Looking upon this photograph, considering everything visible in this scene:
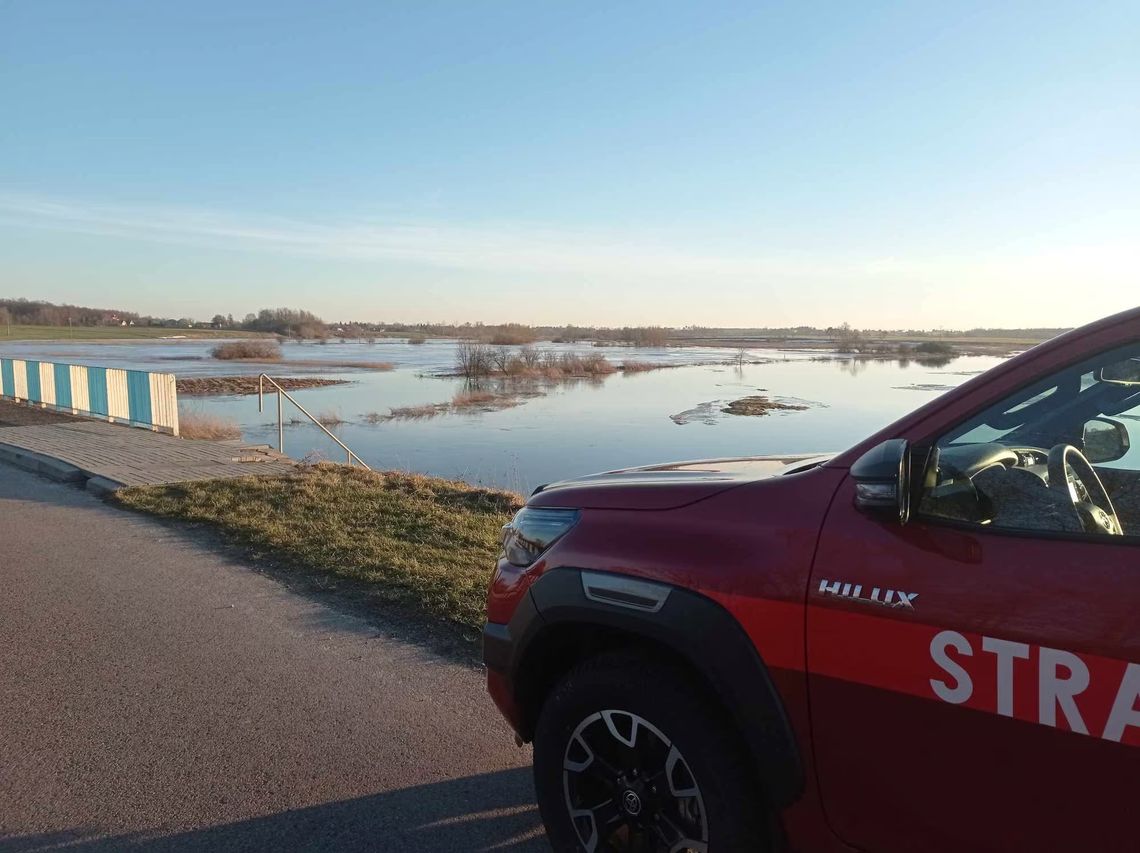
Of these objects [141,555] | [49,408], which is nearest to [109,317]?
[49,408]

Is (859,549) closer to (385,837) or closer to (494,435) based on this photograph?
(385,837)

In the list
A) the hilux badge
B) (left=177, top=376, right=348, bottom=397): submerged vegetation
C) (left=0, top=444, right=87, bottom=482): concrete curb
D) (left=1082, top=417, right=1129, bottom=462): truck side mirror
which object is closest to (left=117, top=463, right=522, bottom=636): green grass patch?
(left=0, top=444, right=87, bottom=482): concrete curb

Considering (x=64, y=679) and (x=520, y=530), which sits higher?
(x=520, y=530)

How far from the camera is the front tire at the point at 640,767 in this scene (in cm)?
226

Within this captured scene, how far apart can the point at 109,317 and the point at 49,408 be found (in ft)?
526

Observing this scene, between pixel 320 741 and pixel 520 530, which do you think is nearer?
pixel 520 530

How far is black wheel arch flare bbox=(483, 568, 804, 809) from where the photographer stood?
7.09ft

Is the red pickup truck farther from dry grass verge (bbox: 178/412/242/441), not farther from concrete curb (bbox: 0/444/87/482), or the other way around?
dry grass verge (bbox: 178/412/242/441)

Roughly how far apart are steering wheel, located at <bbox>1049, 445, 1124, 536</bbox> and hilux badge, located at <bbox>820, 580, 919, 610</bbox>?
0.43 metres

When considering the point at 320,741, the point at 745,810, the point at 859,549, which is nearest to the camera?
the point at 859,549

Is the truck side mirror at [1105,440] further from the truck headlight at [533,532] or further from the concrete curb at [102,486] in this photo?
the concrete curb at [102,486]

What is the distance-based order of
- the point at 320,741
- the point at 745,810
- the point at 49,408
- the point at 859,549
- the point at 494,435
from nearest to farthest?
the point at 859,549, the point at 745,810, the point at 320,741, the point at 49,408, the point at 494,435

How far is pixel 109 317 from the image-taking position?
158750 mm

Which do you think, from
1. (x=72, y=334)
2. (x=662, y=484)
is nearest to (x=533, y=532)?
(x=662, y=484)
